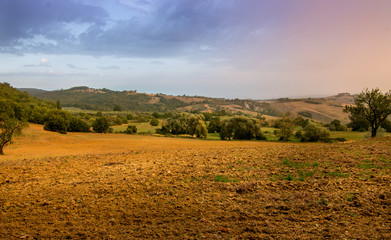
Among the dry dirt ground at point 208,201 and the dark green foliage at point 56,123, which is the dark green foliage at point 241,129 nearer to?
the dark green foliage at point 56,123

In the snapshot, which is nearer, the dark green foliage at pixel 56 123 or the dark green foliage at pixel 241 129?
the dark green foliage at pixel 56 123

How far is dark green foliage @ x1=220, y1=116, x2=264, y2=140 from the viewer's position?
52.7 m

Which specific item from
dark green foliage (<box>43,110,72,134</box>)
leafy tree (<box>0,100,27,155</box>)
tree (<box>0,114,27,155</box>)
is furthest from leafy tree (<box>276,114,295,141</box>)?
dark green foliage (<box>43,110,72,134</box>)

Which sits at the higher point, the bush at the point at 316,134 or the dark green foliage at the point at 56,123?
the dark green foliage at the point at 56,123

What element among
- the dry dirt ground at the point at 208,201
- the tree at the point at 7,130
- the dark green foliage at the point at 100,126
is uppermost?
the tree at the point at 7,130

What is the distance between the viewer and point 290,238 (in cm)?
528

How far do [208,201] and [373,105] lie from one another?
38.8 meters

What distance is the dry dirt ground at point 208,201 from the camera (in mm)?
5887

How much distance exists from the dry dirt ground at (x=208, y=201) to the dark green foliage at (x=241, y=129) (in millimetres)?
40131

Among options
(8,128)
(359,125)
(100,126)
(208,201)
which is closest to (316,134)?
(359,125)

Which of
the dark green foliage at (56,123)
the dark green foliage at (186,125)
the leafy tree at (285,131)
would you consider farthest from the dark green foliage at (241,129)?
the dark green foliage at (56,123)

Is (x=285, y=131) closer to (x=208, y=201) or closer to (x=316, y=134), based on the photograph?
(x=316, y=134)

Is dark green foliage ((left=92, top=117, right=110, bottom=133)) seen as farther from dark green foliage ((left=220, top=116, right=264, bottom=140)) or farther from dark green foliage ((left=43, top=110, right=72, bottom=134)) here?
dark green foliage ((left=220, top=116, right=264, bottom=140))

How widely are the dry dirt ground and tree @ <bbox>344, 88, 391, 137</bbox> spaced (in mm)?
28275
